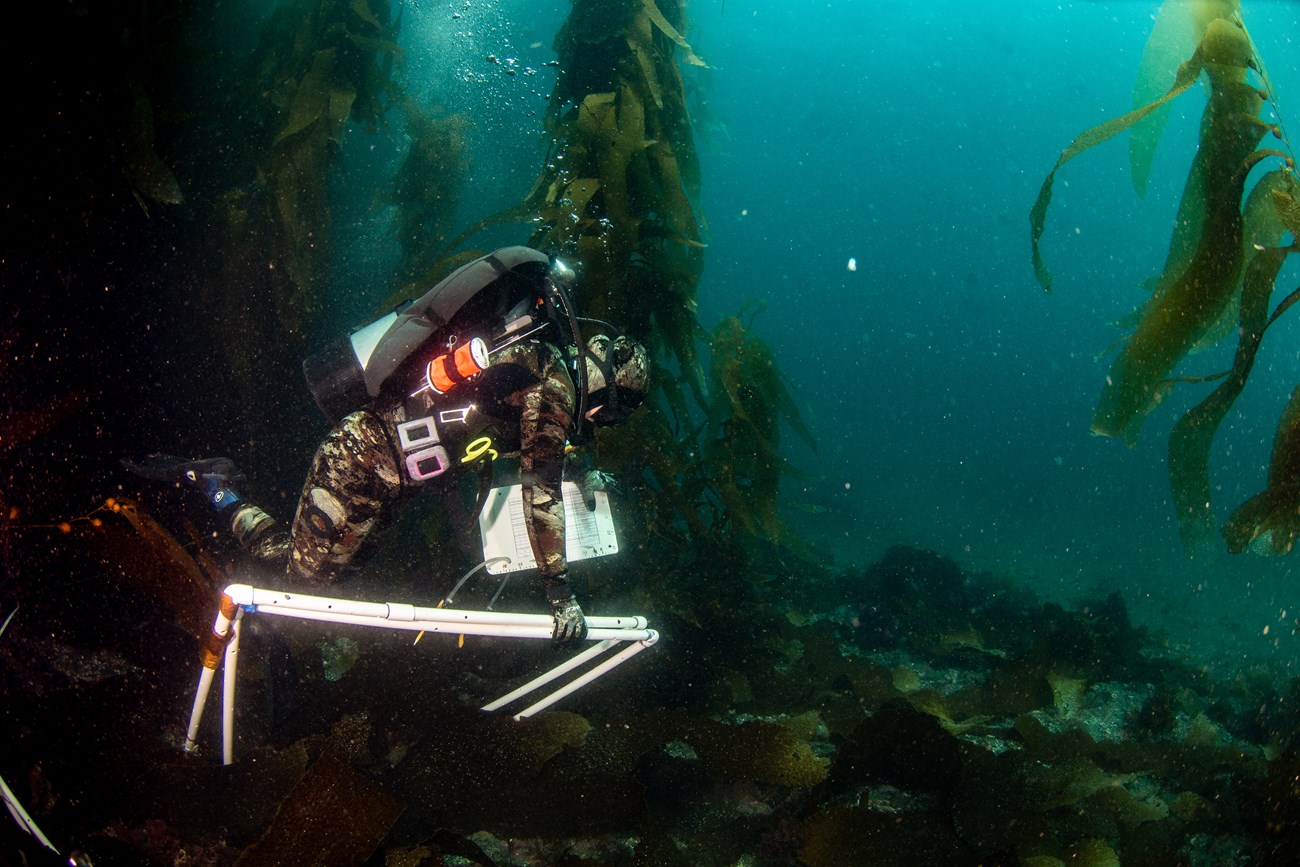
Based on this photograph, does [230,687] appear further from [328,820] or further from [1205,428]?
[1205,428]

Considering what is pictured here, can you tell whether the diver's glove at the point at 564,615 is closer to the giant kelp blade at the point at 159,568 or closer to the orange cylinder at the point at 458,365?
the orange cylinder at the point at 458,365

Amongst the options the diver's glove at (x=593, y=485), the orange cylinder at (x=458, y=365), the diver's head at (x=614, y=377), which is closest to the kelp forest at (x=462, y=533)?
the diver's glove at (x=593, y=485)

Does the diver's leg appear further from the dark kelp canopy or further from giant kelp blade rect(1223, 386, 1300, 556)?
giant kelp blade rect(1223, 386, 1300, 556)

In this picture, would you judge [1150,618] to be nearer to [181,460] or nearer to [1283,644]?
[1283,644]

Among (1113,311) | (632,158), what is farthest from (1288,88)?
(632,158)

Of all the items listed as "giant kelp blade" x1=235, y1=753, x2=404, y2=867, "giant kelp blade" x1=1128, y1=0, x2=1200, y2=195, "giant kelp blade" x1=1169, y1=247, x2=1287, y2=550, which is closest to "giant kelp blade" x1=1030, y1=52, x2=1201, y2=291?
"giant kelp blade" x1=1128, y1=0, x2=1200, y2=195

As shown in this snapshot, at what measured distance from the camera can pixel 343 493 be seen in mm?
2383

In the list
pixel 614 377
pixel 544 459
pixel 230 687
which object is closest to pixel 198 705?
pixel 230 687

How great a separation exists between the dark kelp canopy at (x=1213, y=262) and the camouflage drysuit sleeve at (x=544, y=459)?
219 cm

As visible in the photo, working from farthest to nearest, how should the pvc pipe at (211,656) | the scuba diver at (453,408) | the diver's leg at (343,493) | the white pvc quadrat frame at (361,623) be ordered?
the diver's leg at (343,493) → the scuba diver at (453,408) → the pvc pipe at (211,656) → the white pvc quadrat frame at (361,623)

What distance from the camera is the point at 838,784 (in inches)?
97.6

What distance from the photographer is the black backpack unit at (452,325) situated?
2.20 meters

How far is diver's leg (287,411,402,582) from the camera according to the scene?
2.38 metres

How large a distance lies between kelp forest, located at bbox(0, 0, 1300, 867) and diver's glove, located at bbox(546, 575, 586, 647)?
1.76ft
